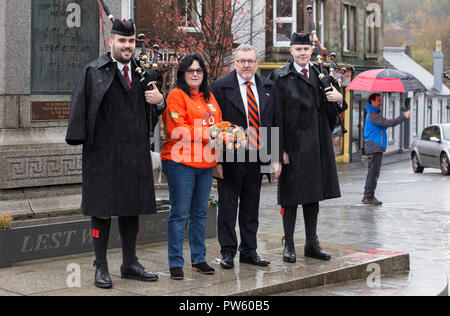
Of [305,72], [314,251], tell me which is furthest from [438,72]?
[314,251]

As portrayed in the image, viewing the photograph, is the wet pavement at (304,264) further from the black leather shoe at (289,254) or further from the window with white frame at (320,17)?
the window with white frame at (320,17)

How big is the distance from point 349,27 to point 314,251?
92.3ft

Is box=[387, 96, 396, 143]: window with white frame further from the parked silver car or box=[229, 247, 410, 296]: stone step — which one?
box=[229, 247, 410, 296]: stone step

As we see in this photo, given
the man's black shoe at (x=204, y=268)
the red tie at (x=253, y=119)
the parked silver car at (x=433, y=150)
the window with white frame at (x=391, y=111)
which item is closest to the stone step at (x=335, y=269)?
the man's black shoe at (x=204, y=268)

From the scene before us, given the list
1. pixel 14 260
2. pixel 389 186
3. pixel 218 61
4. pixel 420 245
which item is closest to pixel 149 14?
pixel 218 61

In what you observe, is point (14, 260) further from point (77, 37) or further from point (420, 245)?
point (420, 245)

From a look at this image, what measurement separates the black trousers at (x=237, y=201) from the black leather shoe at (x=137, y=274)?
41.3 inches

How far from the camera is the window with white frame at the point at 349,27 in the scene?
1372 inches

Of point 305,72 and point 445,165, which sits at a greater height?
point 305,72

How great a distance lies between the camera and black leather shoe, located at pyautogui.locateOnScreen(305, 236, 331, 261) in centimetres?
829

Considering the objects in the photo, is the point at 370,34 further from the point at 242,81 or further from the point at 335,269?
the point at 335,269

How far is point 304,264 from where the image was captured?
8070mm

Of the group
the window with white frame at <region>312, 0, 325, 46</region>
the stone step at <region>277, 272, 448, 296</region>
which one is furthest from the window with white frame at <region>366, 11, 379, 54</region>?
the stone step at <region>277, 272, 448, 296</region>

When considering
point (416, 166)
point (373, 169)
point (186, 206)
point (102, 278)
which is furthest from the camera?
point (416, 166)
